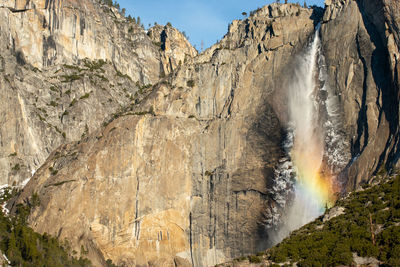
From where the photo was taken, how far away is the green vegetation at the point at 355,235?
39906 mm

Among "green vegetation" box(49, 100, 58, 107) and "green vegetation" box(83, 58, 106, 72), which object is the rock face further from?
"green vegetation" box(83, 58, 106, 72)

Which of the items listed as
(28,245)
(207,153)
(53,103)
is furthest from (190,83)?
(28,245)

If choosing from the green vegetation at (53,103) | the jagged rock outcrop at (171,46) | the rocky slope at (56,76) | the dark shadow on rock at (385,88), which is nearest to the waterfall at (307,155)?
the dark shadow on rock at (385,88)

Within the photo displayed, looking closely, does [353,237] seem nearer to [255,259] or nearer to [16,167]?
[255,259]

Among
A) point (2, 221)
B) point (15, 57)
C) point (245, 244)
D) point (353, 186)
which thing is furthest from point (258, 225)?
point (15, 57)

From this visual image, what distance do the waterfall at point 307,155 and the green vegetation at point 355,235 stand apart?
14360 millimetres

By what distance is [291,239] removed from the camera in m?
48.9

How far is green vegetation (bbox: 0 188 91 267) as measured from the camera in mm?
62938

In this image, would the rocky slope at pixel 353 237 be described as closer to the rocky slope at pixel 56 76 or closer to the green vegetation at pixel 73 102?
the rocky slope at pixel 56 76

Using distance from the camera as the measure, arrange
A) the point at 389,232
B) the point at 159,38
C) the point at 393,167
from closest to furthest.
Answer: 1. the point at 389,232
2. the point at 393,167
3. the point at 159,38

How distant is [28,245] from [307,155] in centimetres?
3240

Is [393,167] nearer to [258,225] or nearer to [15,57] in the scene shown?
[258,225]

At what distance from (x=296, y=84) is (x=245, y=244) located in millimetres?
20765

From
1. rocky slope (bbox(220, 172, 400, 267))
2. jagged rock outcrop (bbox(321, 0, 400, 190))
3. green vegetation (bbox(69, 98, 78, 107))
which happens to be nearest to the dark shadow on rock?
jagged rock outcrop (bbox(321, 0, 400, 190))
